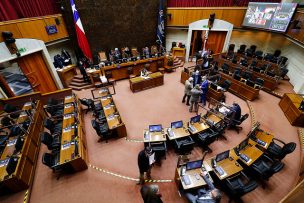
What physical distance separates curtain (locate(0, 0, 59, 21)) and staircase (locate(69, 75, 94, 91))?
4.35 meters

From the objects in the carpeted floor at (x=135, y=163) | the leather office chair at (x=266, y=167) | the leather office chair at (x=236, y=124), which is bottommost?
the carpeted floor at (x=135, y=163)

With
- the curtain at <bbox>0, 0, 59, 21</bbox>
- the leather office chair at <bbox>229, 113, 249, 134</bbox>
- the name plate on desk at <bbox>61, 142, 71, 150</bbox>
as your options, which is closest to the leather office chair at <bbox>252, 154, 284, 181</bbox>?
the leather office chair at <bbox>229, 113, 249, 134</bbox>

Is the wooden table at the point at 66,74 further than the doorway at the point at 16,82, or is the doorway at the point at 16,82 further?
the doorway at the point at 16,82

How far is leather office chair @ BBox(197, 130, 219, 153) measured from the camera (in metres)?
5.65

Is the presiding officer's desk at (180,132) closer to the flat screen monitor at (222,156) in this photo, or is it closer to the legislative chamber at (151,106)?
the legislative chamber at (151,106)

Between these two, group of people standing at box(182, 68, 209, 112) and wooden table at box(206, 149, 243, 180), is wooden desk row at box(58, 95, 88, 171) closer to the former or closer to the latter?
wooden table at box(206, 149, 243, 180)

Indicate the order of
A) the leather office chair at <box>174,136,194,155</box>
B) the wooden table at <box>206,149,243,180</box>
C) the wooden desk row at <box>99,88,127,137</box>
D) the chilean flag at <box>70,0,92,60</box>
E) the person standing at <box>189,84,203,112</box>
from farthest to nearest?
the chilean flag at <box>70,0,92,60</box>, the person standing at <box>189,84,203,112</box>, the wooden desk row at <box>99,88,127,137</box>, the leather office chair at <box>174,136,194,155</box>, the wooden table at <box>206,149,243,180</box>

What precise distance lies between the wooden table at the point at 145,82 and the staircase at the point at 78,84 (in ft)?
10.5

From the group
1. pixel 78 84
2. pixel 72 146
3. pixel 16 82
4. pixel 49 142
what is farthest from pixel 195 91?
pixel 16 82

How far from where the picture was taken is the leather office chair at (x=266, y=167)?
463 cm

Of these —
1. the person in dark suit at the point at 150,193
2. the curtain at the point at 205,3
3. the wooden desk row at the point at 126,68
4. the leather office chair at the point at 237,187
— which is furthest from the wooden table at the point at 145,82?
the curtain at the point at 205,3

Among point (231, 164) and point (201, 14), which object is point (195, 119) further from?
point (201, 14)

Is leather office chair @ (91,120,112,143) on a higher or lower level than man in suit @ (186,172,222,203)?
lower

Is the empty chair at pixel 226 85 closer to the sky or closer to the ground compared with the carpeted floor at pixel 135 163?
closer to the sky
